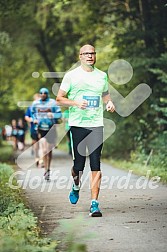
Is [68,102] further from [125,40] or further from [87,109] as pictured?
[125,40]

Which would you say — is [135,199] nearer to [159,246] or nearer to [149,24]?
[159,246]

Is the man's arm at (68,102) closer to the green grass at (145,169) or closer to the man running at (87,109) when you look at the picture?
the man running at (87,109)

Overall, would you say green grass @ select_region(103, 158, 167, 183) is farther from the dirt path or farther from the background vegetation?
the dirt path

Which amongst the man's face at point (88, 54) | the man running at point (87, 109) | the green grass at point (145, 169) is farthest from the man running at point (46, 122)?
the man's face at point (88, 54)

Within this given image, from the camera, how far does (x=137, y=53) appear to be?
60.2 ft

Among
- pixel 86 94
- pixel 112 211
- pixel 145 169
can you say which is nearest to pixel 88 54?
pixel 86 94

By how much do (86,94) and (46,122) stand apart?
6386 mm

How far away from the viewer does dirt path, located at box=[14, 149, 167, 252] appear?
6633 mm

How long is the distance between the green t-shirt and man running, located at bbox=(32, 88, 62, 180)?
5552 mm

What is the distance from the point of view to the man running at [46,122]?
47.8 feet

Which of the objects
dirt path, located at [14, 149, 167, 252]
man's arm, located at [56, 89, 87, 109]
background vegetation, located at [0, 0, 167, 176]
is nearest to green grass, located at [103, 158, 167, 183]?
background vegetation, located at [0, 0, 167, 176]

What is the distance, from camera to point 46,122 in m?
15.0

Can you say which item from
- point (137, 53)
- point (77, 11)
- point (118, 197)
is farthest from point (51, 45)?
point (118, 197)

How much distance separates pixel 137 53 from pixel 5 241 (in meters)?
13.2
